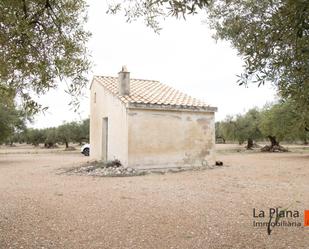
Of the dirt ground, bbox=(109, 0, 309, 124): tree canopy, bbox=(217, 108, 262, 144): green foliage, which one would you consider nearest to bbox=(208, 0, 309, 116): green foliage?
bbox=(109, 0, 309, 124): tree canopy

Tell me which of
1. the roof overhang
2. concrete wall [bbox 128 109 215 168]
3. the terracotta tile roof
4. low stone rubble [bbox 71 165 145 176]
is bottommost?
low stone rubble [bbox 71 165 145 176]

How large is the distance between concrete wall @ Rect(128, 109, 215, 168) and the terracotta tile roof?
481 mm

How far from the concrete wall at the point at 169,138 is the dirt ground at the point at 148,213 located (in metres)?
3.15

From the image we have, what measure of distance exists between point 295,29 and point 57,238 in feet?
14.9

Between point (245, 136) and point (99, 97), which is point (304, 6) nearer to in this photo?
point (99, 97)

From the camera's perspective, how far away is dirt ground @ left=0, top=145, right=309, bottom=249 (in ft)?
16.8

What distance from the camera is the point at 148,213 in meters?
6.97

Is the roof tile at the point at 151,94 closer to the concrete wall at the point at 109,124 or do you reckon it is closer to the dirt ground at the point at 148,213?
the concrete wall at the point at 109,124

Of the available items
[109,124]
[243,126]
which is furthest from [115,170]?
[243,126]

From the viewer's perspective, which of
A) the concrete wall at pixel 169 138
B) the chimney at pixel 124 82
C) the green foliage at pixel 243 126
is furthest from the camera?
the green foliage at pixel 243 126

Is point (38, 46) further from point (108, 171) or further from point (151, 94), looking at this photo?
point (151, 94)

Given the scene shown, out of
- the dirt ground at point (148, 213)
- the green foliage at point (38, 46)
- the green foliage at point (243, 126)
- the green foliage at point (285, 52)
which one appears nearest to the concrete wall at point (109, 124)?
the dirt ground at point (148, 213)

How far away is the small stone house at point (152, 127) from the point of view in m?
15.2

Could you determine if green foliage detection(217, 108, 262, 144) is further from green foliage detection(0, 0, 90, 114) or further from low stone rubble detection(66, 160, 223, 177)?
green foliage detection(0, 0, 90, 114)
